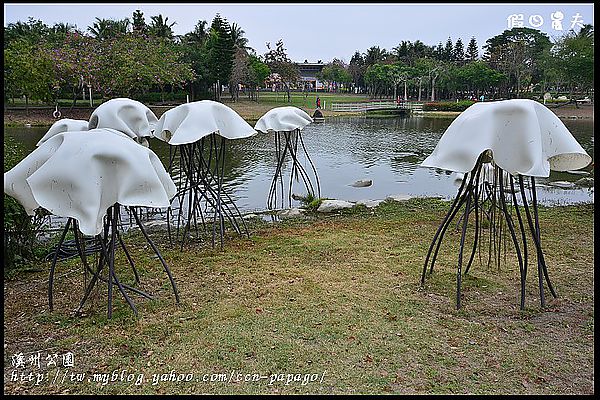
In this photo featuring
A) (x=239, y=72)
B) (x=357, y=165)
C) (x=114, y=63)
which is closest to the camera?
(x=357, y=165)

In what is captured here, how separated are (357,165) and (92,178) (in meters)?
11.0

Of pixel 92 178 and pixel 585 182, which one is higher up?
pixel 92 178

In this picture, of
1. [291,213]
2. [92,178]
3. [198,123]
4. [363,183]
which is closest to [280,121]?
[291,213]

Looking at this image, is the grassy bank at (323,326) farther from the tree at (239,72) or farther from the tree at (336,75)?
the tree at (336,75)

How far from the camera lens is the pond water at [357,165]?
1035 centimetres

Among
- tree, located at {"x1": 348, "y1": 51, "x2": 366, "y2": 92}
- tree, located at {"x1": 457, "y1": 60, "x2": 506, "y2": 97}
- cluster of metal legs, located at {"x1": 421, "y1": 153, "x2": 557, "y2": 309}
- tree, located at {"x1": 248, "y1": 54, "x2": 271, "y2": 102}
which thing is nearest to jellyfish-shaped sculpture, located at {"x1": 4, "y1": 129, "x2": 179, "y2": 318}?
cluster of metal legs, located at {"x1": 421, "y1": 153, "x2": 557, "y2": 309}

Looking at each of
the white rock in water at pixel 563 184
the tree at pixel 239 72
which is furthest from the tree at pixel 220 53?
the white rock in water at pixel 563 184

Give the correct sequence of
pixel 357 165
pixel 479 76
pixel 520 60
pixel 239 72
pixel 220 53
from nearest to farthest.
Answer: pixel 357 165 < pixel 220 53 < pixel 239 72 < pixel 479 76 < pixel 520 60

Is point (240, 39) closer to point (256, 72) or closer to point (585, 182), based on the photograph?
point (256, 72)

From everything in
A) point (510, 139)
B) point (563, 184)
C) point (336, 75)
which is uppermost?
point (336, 75)

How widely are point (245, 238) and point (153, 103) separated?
28288 millimetres

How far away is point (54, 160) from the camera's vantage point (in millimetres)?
3293

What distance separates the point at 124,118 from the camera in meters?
5.39

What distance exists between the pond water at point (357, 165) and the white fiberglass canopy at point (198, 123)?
320cm
